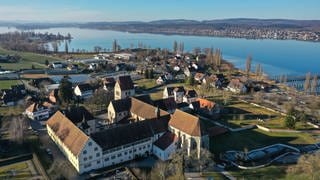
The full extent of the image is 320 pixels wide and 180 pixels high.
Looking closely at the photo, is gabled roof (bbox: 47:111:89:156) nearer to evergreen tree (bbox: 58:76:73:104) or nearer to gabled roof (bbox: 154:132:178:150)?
gabled roof (bbox: 154:132:178:150)

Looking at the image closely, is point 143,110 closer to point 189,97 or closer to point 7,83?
point 189,97

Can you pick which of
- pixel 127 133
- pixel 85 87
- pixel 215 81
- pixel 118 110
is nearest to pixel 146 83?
pixel 215 81

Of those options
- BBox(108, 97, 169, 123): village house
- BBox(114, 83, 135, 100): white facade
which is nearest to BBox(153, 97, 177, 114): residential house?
BBox(108, 97, 169, 123): village house

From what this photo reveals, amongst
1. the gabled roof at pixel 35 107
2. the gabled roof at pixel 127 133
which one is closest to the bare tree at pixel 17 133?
the gabled roof at pixel 35 107

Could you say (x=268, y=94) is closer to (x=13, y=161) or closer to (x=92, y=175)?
(x=92, y=175)

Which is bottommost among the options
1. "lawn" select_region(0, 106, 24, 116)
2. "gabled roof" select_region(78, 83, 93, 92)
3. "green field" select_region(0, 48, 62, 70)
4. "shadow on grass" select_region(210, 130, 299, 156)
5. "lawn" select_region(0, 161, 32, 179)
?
"lawn" select_region(0, 161, 32, 179)

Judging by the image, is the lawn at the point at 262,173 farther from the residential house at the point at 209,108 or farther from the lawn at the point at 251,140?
the residential house at the point at 209,108
